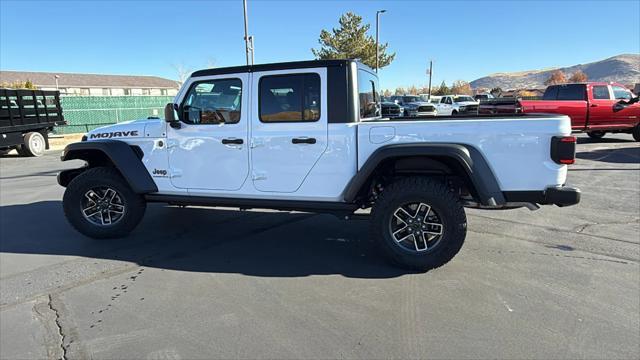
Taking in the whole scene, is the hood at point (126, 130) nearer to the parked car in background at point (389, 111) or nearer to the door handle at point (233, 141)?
the door handle at point (233, 141)

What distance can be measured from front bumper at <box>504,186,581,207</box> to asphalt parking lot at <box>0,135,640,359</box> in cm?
68

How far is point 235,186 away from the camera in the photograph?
479 cm

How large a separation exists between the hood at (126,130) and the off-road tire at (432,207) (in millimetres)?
2805

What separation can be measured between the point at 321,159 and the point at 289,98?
735mm

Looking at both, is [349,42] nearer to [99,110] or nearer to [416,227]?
[99,110]

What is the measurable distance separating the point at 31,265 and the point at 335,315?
132 inches

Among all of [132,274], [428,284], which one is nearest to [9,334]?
[132,274]

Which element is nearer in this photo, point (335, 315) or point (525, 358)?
point (525, 358)

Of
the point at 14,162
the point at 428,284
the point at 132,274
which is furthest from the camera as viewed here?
the point at 14,162

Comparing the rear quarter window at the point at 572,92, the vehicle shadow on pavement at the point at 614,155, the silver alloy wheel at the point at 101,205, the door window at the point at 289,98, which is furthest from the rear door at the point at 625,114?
the silver alloy wheel at the point at 101,205

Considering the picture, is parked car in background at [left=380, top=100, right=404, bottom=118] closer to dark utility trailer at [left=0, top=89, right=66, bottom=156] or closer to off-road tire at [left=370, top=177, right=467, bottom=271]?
off-road tire at [left=370, top=177, right=467, bottom=271]

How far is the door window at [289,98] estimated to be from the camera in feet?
14.5

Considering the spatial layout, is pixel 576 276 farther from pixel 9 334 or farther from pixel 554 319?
pixel 9 334

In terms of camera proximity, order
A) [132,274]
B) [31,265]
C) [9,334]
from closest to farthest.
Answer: [9,334]
[132,274]
[31,265]
